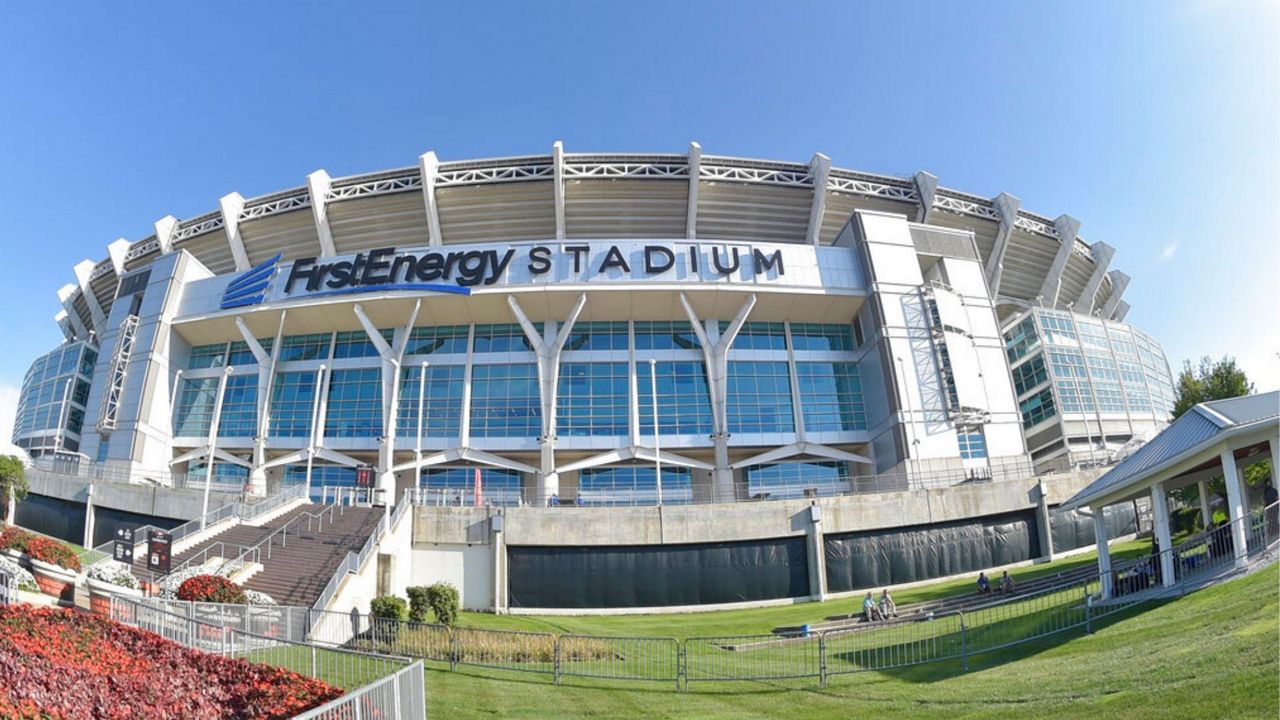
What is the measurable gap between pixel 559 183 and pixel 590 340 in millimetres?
10446

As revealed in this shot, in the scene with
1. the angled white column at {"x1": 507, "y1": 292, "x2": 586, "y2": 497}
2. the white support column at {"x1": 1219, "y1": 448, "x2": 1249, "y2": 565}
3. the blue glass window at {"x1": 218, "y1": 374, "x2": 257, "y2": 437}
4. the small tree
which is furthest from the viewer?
the blue glass window at {"x1": 218, "y1": 374, "x2": 257, "y2": 437}

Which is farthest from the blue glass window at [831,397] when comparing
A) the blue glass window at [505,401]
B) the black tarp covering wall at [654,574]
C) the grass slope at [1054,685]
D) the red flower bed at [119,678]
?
the red flower bed at [119,678]

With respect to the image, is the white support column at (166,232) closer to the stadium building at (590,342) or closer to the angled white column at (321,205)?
the stadium building at (590,342)

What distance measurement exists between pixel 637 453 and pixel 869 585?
53.3 feet

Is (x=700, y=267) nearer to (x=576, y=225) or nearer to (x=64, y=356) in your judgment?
(x=576, y=225)

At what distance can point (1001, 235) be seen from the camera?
174 feet

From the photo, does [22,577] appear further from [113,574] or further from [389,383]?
[389,383]

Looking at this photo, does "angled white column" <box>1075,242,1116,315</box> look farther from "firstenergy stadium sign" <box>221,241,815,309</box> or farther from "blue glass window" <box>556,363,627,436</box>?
"blue glass window" <box>556,363,627,436</box>

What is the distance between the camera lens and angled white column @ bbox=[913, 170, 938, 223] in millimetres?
49469

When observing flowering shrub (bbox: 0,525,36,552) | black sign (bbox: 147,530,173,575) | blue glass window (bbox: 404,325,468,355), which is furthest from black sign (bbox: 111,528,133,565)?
blue glass window (bbox: 404,325,468,355)

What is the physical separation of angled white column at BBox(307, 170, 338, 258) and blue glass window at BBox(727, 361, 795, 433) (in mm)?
28311

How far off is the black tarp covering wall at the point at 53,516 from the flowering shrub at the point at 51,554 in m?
21.2

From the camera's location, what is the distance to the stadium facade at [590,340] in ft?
146

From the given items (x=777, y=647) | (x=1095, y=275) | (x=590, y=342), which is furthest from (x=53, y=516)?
(x=1095, y=275)
